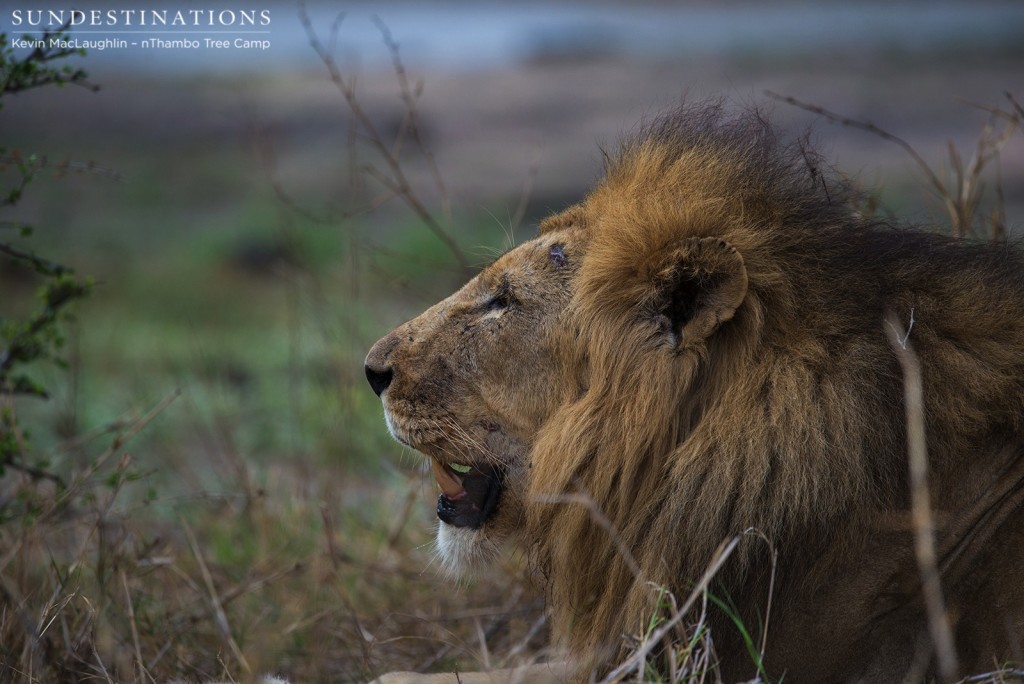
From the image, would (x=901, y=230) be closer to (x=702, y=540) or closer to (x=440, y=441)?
(x=702, y=540)

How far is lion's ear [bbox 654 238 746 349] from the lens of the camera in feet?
8.18

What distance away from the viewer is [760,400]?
2484 millimetres

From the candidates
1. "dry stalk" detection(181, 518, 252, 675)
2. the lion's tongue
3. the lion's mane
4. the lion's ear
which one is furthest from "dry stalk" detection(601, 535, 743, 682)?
"dry stalk" detection(181, 518, 252, 675)

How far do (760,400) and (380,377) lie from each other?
99 cm

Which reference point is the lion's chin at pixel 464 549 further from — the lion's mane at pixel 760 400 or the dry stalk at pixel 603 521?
the dry stalk at pixel 603 521

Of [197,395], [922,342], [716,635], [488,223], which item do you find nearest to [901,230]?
[922,342]

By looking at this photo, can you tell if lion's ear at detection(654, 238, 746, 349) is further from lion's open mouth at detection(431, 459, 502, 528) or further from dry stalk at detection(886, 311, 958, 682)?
lion's open mouth at detection(431, 459, 502, 528)

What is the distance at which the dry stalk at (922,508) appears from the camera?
7.33 feet

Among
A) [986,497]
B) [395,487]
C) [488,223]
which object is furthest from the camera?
[488,223]

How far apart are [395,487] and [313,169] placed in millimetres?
8629

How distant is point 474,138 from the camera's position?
14250mm

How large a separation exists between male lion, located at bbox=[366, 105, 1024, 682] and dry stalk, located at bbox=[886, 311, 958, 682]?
3 cm

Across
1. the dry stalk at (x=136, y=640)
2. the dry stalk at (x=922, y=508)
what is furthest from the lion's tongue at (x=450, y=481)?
the dry stalk at (x=922, y=508)

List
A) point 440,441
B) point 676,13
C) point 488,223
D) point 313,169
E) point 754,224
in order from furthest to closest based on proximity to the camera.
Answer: point 676,13
point 313,169
point 488,223
point 440,441
point 754,224
